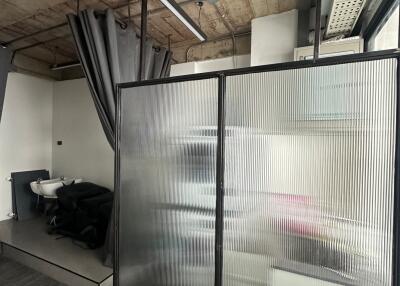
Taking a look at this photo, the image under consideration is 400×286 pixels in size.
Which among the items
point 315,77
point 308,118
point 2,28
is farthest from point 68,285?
point 2,28

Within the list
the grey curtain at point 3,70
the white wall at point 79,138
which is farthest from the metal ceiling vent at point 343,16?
the grey curtain at point 3,70

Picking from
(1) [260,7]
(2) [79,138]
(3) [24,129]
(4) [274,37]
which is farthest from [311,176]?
(3) [24,129]

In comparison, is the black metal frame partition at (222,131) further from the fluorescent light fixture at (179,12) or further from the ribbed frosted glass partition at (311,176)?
the fluorescent light fixture at (179,12)

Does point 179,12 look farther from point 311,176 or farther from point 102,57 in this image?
point 311,176

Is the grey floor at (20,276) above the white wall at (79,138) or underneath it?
underneath

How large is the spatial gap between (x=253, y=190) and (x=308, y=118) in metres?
0.51

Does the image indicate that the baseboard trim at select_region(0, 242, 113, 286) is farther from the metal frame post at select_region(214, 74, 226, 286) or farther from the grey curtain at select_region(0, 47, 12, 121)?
the grey curtain at select_region(0, 47, 12, 121)

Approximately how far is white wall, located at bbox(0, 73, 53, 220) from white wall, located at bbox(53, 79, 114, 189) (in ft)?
0.47

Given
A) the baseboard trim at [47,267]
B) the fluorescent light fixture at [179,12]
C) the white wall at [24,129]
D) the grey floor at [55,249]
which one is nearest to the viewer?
the fluorescent light fixture at [179,12]

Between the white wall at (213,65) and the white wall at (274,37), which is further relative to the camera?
the white wall at (213,65)

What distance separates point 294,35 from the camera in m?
2.47

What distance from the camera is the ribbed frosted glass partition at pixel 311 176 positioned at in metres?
1.09

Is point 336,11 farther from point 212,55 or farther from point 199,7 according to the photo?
point 212,55

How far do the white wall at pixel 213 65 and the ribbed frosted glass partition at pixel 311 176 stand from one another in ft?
5.75
